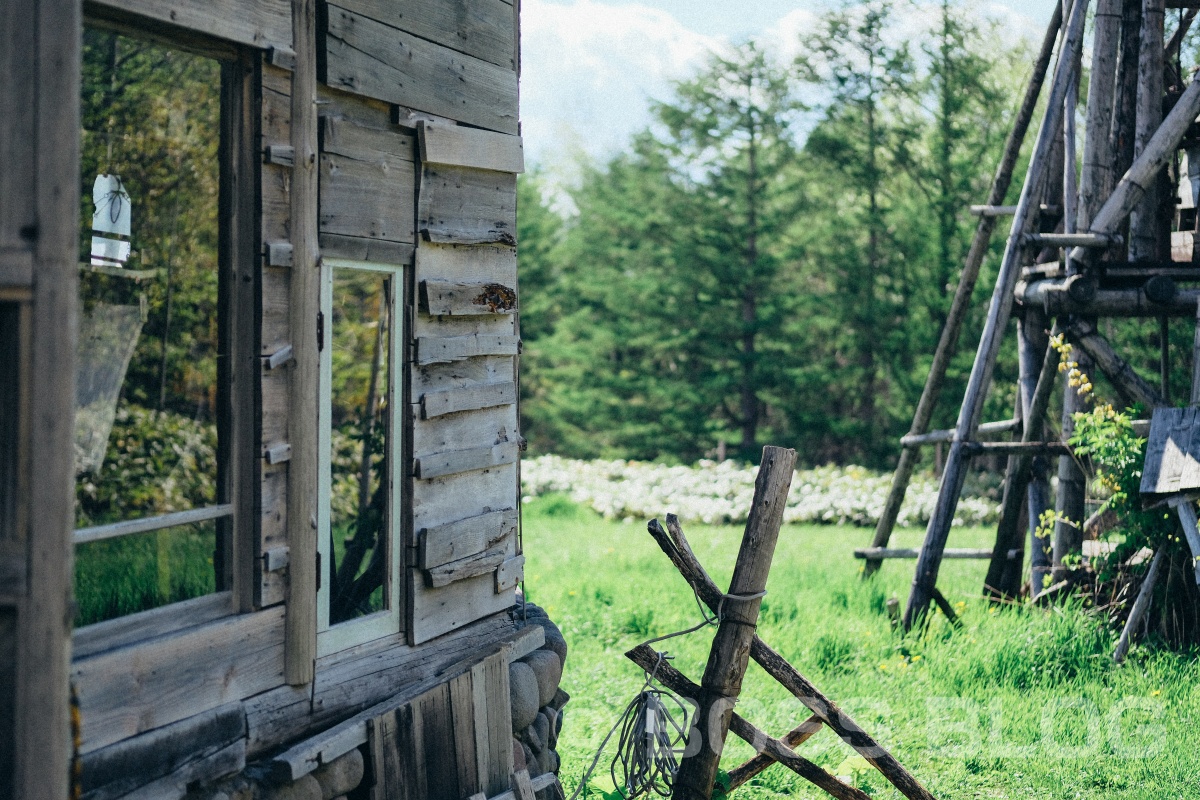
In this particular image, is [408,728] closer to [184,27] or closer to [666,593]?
[184,27]

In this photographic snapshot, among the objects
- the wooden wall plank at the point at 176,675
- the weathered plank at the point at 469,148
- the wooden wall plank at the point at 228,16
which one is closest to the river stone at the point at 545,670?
the wooden wall plank at the point at 176,675

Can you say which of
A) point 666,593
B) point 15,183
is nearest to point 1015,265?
point 666,593

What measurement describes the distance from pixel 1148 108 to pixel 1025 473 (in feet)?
9.58

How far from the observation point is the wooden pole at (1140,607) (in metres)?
7.29

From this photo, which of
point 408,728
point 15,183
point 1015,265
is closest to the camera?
point 15,183

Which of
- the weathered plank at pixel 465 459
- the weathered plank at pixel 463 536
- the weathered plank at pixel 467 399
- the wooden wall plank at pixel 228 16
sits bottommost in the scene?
the weathered plank at pixel 463 536

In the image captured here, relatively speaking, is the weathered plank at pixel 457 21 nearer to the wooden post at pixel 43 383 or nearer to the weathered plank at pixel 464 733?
the wooden post at pixel 43 383

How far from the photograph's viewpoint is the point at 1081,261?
8172 mm

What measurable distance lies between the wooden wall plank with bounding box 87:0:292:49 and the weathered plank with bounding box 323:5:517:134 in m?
0.25

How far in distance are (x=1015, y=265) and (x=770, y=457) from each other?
527 cm

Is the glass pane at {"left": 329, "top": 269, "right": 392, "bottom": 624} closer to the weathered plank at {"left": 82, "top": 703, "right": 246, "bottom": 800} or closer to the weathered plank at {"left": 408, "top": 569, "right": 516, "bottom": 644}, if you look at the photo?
the weathered plank at {"left": 408, "top": 569, "right": 516, "bottom": 644}

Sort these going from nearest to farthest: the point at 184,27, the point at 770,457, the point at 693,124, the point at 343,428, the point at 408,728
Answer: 1. the point at 184,27
2. the point at 770,457
3. the point at 408,728
4. the point at 343,428
5. the point at 693,124

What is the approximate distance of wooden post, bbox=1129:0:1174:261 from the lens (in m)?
8.40

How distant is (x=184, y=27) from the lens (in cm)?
363
